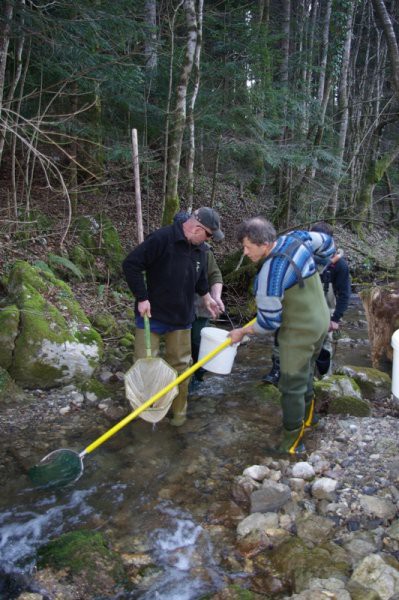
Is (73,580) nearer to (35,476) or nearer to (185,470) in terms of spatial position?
(35,476)

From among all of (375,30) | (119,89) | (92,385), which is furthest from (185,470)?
(375,30)

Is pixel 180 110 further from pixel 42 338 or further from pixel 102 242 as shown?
pixel 42 338

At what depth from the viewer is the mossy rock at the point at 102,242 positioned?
940 cm

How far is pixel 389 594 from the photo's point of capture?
105 inches

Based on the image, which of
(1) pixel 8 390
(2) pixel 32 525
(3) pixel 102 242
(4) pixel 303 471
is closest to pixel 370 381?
(4) pixel 303 471

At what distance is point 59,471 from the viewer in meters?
3.76

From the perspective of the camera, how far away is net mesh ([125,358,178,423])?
4391 millimetres

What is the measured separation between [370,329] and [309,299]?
3576 millimetres

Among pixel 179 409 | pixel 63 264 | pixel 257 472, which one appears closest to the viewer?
pixel 257 472

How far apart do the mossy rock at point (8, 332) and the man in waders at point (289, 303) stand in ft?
9.64

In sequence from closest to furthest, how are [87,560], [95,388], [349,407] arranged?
[87,560] → [349,407] → [95,388]

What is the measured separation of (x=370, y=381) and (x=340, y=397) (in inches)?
37.2

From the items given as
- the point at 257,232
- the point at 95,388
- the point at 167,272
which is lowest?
the point at 95,388

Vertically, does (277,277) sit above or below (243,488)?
above
